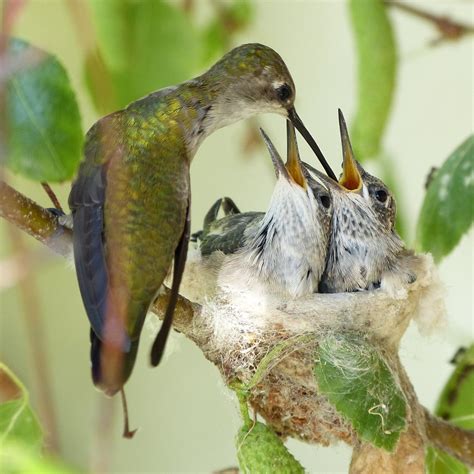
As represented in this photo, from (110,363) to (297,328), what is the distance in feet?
1.78

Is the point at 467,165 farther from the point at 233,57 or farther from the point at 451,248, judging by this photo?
the point at 233,57

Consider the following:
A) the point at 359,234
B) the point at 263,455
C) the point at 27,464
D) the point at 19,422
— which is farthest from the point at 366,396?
the point at 27,464

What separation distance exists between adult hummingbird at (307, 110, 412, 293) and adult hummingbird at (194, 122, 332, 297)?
2 cm

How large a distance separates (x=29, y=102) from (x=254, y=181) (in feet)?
5.63

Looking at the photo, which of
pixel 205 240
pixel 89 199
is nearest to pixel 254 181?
pixel 205 240

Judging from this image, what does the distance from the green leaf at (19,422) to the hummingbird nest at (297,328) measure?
28cm

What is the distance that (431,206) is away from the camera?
1249mm

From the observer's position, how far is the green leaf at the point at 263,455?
92 cm

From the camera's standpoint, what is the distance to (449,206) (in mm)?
1232

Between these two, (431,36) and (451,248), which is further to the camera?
(431,36)

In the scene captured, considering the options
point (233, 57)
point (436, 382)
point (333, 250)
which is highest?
point (233, 57)

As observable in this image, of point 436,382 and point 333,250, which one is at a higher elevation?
point 333,250

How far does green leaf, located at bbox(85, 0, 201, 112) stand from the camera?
Result: 0.62 m

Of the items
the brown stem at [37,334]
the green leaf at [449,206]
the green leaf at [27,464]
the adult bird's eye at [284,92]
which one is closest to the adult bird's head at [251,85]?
the adult bird's eye at [284,92]
